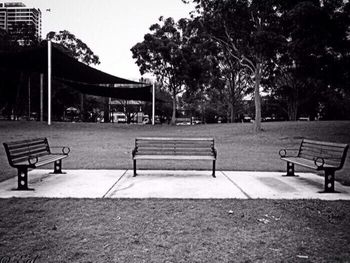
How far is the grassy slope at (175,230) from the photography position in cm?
298

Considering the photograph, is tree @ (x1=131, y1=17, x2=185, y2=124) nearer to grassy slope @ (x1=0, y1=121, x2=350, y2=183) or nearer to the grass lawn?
grassy slope @ (x1=0, y1=121, x2=350, y2=183)

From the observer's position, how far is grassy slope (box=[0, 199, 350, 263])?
298 cm

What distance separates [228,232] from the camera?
3.56 m

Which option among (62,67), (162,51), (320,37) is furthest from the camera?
(162,51)

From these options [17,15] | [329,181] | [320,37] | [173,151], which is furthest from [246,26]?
[17,15]

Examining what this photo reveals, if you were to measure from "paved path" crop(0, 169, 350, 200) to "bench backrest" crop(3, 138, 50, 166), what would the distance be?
0.51m

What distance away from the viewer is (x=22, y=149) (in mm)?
5902

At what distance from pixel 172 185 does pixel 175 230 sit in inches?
91.1

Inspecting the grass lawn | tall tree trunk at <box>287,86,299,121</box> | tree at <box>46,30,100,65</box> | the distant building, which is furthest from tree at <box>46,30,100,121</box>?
the grass lawn

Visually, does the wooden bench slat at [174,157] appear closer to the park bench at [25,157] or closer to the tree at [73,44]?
the park bench at [25,157]

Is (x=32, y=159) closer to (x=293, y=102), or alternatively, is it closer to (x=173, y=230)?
(x=173, y=230)

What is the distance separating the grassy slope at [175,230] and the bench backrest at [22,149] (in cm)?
94

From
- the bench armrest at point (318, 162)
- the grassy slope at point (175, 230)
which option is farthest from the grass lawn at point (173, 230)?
the bench armrest at point (318, 162)

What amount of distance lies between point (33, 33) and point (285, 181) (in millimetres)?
34203
